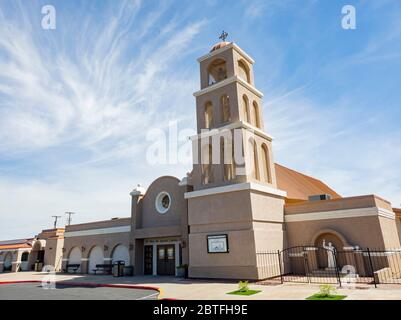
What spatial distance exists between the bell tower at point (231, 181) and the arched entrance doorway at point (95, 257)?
13037 mm

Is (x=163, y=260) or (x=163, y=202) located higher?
(x=163, y=202)

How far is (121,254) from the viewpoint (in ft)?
87.5

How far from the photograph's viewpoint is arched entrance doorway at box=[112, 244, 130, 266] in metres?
26.2

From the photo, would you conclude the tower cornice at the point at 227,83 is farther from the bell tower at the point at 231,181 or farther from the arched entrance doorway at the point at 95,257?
the arched entrance doorway at the point at 95,257

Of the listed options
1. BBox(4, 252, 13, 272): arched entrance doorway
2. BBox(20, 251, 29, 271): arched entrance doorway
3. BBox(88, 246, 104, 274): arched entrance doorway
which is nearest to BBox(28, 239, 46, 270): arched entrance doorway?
BBox(20, 251, 29, 271): arched entrance doorway

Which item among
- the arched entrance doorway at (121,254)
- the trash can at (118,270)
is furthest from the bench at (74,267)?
the trash can at (118,270)

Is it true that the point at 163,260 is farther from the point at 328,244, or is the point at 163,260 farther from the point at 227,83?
the point at 227,83

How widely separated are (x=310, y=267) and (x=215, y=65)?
16.7 metres

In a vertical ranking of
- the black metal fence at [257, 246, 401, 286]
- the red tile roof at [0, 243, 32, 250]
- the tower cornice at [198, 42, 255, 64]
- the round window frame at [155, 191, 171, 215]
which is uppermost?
the tower cornice at [198, 42, 255, 64]

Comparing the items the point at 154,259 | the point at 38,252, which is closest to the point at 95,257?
the point at 154,259

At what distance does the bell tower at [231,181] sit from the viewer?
17.7m

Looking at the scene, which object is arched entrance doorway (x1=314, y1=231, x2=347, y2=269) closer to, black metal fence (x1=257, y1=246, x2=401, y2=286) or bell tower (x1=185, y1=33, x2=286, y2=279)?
black metal fence (x1=257, y1=246, x2=401, y2=286)

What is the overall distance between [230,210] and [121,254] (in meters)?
13.4

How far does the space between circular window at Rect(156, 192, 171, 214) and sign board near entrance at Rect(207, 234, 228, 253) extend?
6439mm
